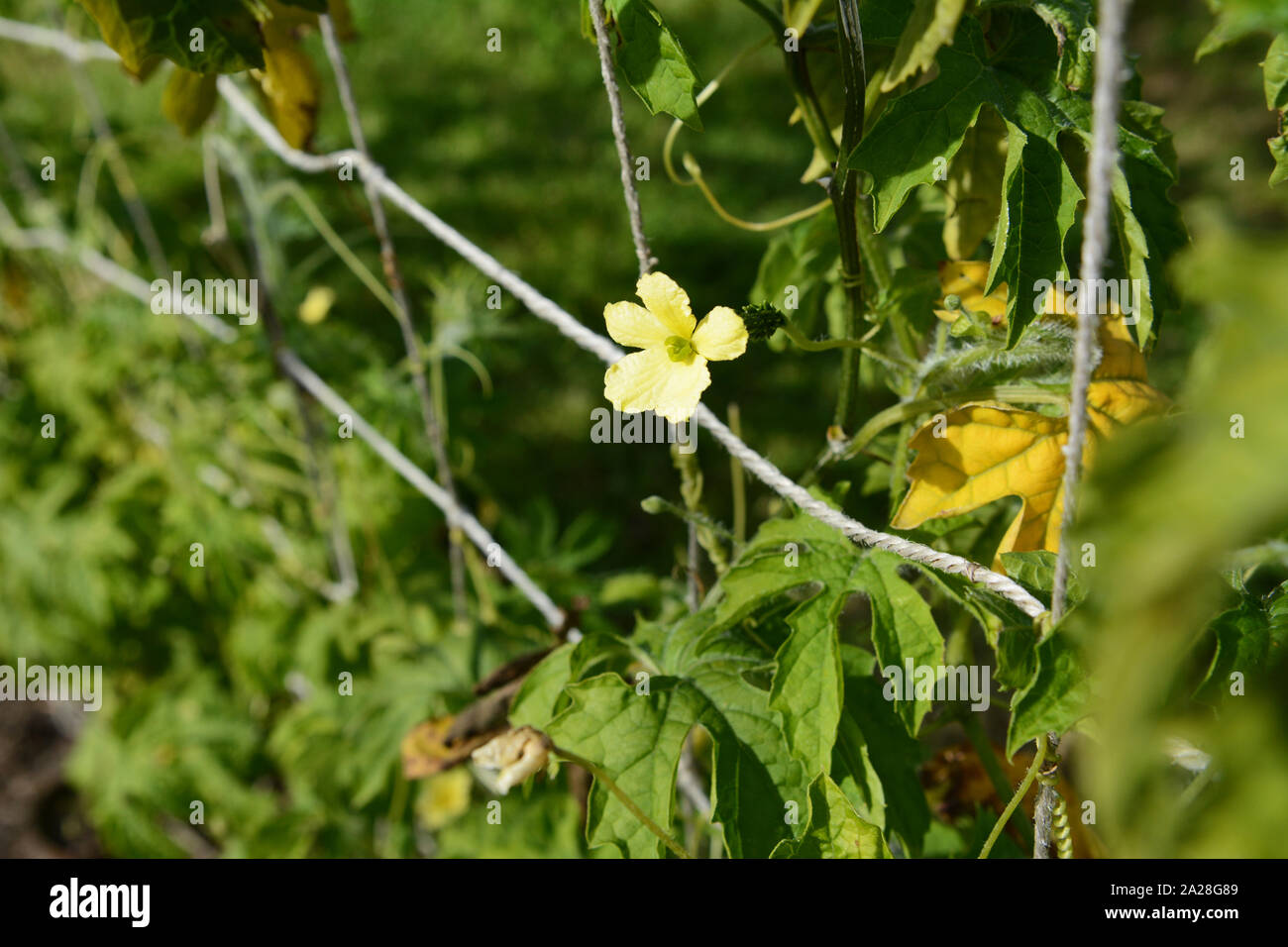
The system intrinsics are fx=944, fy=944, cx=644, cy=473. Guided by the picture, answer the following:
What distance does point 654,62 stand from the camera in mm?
969

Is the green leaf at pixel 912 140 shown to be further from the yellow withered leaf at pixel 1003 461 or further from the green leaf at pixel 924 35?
the yellow withered leaf at pixel 1003 461

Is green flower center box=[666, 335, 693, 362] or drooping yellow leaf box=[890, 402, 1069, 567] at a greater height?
green flower center box=[666, 335, 693, 362]

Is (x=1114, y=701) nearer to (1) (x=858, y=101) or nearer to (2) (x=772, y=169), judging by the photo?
(1) (x=858, y=101)

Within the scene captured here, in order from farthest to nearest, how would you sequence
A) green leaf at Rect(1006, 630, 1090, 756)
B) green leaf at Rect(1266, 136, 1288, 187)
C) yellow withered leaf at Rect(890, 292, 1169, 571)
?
yellow withered leaf at Rect(890, 292, 1169, 571)
green leaf at Rect(1266, 136, 1288, 187)
green leaf at Rect(1006, 630, 1090, 756)

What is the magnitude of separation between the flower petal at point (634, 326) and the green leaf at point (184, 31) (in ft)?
1.88

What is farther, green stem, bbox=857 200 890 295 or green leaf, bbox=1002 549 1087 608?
green stem, bbox=857 200 890 295

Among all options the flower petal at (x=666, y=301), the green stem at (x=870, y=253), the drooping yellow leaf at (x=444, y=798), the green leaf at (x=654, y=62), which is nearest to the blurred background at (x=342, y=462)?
the drooping yellow leaf at (x=444, y=798)

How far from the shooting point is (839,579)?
109 cm

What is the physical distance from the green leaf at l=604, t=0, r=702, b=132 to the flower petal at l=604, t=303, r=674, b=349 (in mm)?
204

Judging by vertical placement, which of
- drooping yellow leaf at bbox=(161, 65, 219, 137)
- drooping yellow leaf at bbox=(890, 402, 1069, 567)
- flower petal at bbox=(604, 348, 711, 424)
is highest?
drooping yellow leaf at bbox=(161, 65, 219, 137)

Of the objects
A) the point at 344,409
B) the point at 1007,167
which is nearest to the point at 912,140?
the point at 1007,167

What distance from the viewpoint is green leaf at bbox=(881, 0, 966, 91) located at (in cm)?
75

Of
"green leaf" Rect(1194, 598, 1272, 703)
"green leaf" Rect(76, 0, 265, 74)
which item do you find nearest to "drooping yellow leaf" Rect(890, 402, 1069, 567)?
"green leaf" Rect(1194, 598, 1272, 703)

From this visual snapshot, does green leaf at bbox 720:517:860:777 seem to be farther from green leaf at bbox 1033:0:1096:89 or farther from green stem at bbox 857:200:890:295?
green leaf at bbox 1033:0:1096:89
